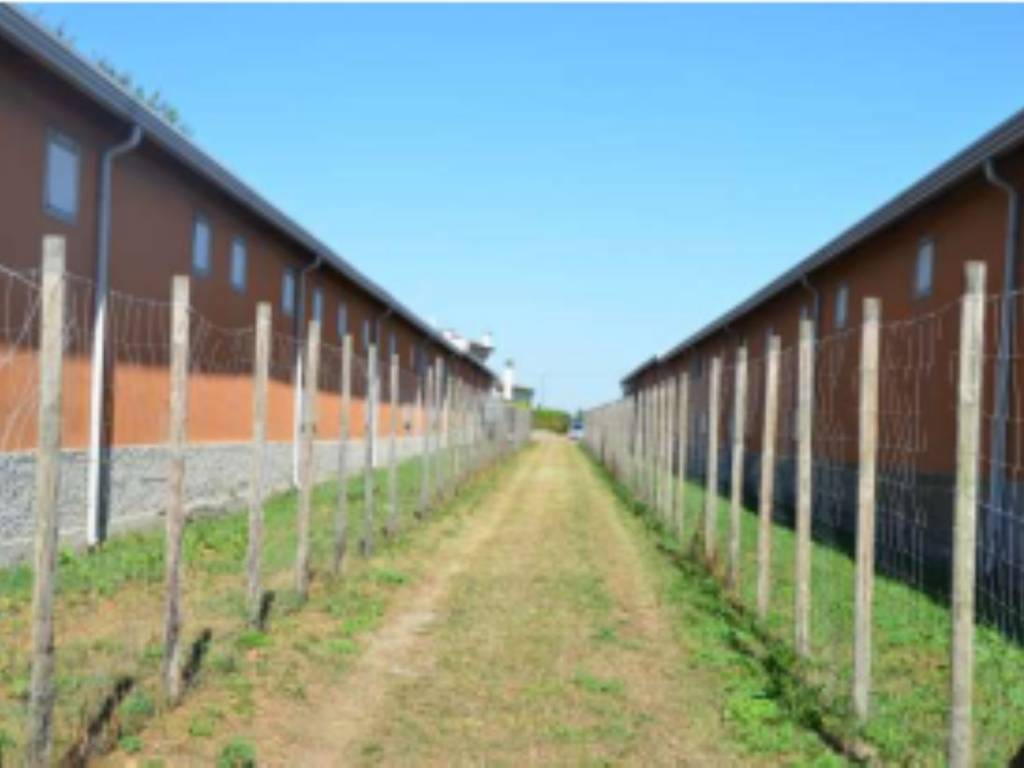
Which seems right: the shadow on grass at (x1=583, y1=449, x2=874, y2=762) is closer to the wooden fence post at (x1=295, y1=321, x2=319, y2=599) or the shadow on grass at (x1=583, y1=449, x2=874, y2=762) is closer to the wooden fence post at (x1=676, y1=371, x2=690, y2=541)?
the wooden fence post at (x1=676, y1=371, x2=690, y2=541)

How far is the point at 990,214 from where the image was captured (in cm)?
1214

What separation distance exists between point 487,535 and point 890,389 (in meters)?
5.53

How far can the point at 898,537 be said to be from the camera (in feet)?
39.6

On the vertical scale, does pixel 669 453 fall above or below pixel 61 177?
below

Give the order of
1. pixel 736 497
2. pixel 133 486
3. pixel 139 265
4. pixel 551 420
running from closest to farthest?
pixel 736 497
pixel 133 486
pixel 139 265
pixel 551 420

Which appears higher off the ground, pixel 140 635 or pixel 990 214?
pixel 990 214

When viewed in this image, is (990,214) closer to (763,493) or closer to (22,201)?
(763,493)

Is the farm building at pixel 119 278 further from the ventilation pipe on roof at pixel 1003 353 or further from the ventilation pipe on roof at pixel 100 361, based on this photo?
the ventilation pipe on roof at pixel 1003 353

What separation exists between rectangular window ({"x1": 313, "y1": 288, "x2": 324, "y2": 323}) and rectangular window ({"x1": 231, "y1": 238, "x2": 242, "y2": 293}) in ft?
15.7

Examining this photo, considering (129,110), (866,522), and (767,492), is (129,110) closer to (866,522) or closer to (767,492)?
(767,492)

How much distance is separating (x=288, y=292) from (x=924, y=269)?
35.2 feet

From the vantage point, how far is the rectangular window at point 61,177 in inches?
415

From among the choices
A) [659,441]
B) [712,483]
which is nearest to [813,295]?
[659,441]

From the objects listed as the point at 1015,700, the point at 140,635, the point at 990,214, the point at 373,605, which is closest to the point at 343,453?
the point at 373,605
